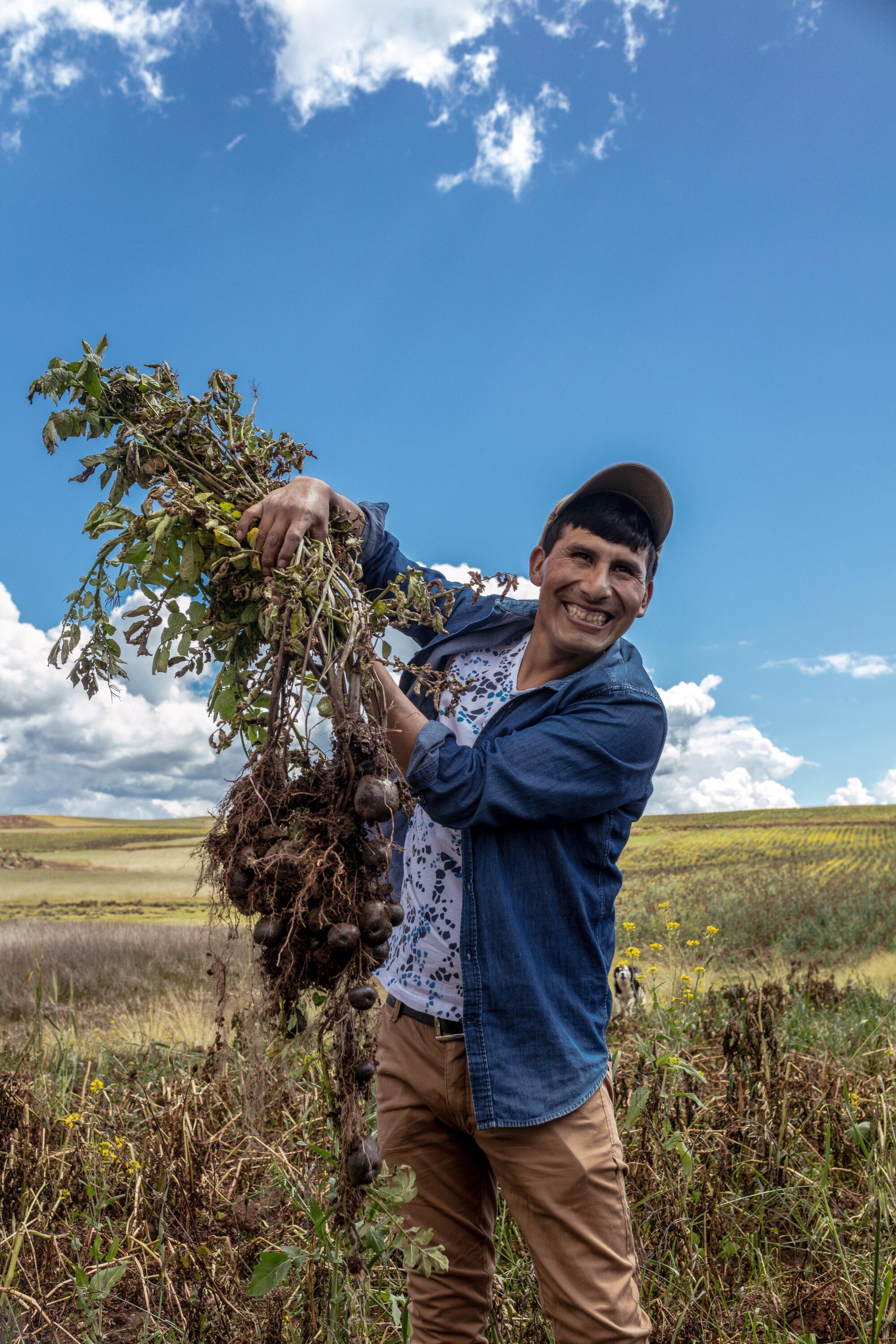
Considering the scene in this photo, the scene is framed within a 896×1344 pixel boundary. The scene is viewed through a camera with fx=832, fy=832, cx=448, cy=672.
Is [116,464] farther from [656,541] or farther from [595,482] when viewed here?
[656,541]

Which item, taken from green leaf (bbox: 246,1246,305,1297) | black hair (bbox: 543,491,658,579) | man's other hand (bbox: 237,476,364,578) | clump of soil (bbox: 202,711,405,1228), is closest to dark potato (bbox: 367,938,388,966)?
clump of soil (bbox: 202,711,405,1228)

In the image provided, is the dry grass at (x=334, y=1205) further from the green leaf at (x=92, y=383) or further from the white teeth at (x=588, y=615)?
the green leaf at (x=92, y=383)

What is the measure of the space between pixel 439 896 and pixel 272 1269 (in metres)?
0.91

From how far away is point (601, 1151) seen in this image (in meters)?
2.07

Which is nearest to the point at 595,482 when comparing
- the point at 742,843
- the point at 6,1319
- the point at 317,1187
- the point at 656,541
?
the point at 656,541

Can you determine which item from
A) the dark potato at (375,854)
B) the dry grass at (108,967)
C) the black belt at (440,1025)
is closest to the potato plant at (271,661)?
the dark potato at (375,854)

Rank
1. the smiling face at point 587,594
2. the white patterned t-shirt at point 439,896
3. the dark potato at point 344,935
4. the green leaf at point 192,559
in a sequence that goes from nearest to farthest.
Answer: the dark potato at point 344,935 → the green leaf at point 192,559 → the white patterned t-shirt at point 439,896 → the smiling face at point 587,594

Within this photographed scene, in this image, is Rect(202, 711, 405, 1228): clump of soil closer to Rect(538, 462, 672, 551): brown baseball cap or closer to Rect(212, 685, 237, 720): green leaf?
Rect(212, 685, 237, 720): green leaf

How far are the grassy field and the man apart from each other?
0.89ft

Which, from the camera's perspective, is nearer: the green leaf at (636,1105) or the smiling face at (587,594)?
the smiling face at (587,594)

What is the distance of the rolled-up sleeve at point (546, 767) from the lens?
6.40 feet

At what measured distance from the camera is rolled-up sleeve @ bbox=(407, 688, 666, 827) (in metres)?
1.95

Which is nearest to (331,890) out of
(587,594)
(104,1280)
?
(587,594)

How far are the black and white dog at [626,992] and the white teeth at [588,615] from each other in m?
3.43
